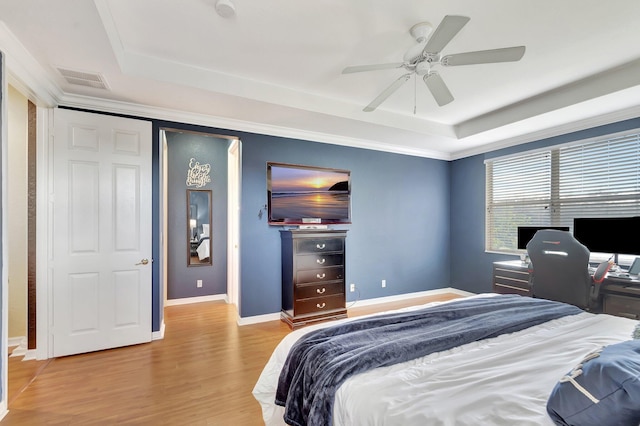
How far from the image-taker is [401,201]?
195 inches

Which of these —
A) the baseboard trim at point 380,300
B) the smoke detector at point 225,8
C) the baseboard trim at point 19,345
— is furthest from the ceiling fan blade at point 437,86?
the baseboard trim at point 19,345

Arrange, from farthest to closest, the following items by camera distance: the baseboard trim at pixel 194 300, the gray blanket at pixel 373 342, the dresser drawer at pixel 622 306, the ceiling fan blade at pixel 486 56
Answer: the baseboard trim at pixel 194 300
the dresser drawer at pixel 622 306
the ceiling fan blade at pixel 486 56
the gray blanket at pixel 373 342

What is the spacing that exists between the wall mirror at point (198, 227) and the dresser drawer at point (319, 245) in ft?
Answer: 6.89

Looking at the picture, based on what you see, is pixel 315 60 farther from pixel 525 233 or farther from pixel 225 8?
pixel 525 233

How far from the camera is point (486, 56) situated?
6.44 feet

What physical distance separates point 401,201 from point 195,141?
11.7 feet

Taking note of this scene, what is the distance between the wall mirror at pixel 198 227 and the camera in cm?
483

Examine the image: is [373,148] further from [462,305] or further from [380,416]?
[380,416]

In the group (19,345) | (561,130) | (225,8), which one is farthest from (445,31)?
(19,345)

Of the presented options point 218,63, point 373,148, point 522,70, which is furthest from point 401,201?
point 218,63

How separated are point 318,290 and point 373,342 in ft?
7.83

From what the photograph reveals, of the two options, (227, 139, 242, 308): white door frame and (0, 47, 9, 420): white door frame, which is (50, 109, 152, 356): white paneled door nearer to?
(0, 47, 9, 420): white door frame

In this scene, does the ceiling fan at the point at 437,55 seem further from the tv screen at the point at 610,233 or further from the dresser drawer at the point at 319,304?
the dresser drawer at the point at 319,304

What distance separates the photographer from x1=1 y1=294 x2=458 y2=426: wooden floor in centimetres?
199
